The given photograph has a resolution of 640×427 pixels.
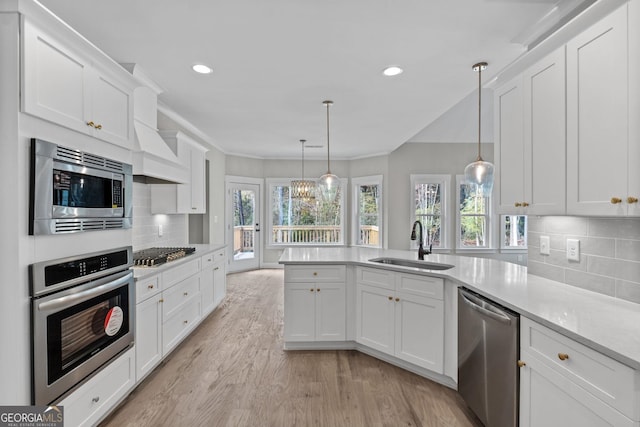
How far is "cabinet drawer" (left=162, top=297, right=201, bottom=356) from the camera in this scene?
2.80 m

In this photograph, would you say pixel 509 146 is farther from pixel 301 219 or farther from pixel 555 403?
pixel 301 219

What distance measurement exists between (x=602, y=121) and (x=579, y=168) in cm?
24

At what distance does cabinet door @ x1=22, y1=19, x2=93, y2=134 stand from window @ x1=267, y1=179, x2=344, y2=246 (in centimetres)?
557

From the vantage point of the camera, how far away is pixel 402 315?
105 inches

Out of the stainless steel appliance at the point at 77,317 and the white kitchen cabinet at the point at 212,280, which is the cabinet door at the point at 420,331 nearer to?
the stainless steel appliance at the point at 77,317

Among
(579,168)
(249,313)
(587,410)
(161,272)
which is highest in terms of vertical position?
(579,168)

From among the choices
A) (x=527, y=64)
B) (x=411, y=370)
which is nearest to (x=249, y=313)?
(x=411, y=370)

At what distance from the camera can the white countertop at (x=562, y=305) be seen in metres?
1.18

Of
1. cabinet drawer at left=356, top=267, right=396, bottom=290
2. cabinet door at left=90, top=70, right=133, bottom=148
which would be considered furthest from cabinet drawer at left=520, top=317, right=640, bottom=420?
A: cabinet door at left=90, top=70, right=133, bottom=148

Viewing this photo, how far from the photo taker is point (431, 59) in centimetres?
260

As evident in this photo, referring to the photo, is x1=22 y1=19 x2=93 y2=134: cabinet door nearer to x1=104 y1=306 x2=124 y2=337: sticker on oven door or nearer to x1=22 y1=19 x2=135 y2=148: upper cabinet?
x1=22 y1=19 x2=135 y2=148: upper cabinet

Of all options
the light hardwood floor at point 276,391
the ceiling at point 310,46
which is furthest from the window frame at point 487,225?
the light hardwood floor at point 276,391

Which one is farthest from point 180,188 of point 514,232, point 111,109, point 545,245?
point 514,232

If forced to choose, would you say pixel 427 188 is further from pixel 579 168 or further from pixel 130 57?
pixel 130 57
